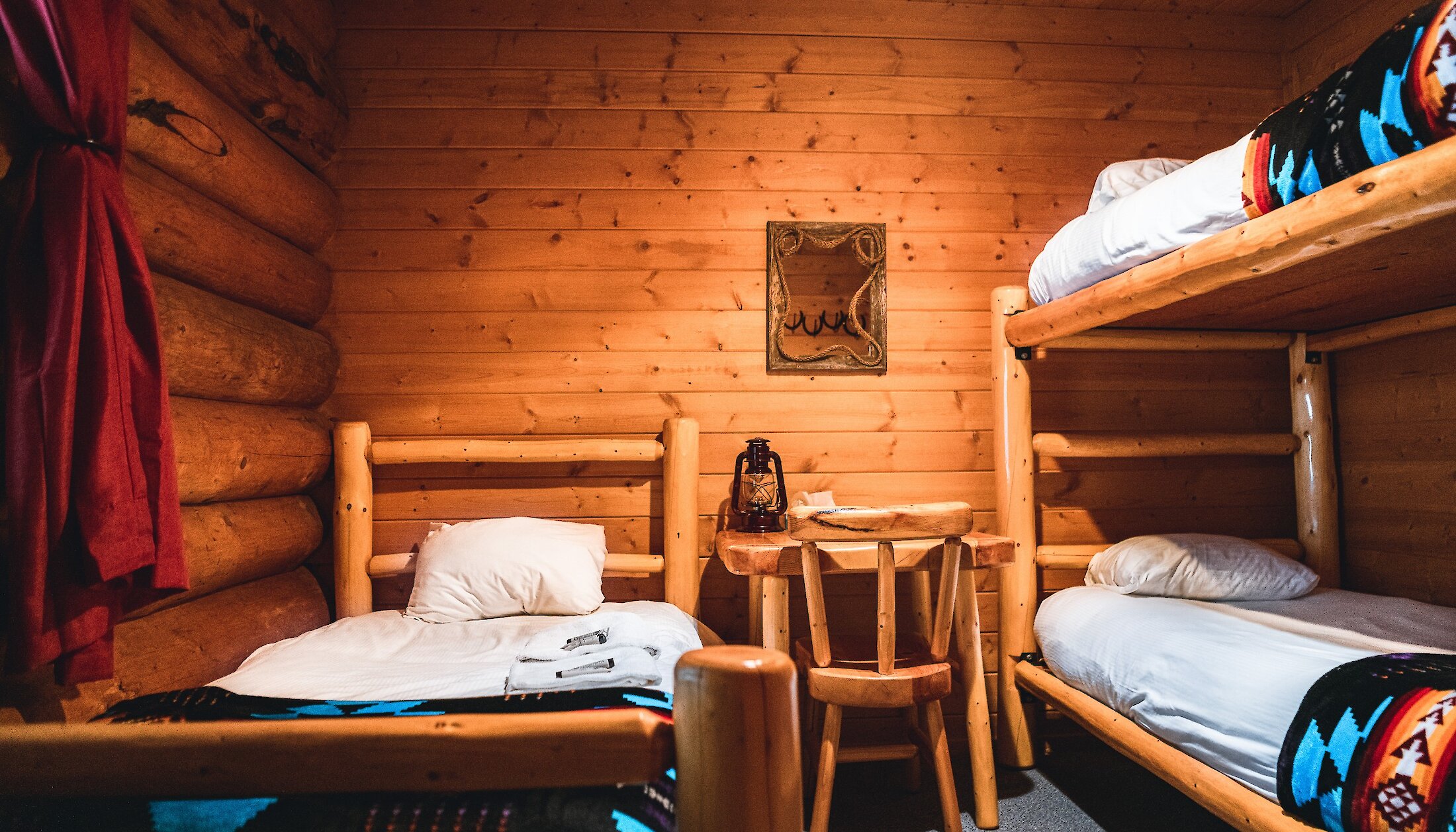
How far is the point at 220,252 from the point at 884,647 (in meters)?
2.08

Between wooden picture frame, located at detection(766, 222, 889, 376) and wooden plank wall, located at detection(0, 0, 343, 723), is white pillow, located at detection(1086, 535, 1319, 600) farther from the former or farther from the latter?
wooden plank wall, located at detection(0, 0, 343, 723)

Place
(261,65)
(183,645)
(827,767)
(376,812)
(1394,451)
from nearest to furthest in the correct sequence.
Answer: (376,812) → (183,645) → (827,767) → (261,65) → (1394,451)

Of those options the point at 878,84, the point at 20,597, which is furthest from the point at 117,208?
the point at 878,84

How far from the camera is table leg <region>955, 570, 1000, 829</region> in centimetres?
208

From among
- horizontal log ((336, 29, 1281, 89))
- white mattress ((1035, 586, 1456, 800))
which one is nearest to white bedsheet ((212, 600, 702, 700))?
white mattress ((1035, 586, 1456, 800))

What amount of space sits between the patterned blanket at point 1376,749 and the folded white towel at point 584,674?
1.22 m

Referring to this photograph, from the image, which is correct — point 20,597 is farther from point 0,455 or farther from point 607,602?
point 607,602

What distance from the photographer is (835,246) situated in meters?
2.73

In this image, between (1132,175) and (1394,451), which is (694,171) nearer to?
(1132,175)

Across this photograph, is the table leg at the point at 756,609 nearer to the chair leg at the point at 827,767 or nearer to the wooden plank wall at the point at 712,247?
the wooden plank wall at the point at 712,247

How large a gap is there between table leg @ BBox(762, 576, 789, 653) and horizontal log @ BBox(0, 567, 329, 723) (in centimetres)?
142

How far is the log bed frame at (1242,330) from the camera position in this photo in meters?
1.36

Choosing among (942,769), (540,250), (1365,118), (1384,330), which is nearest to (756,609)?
(942,769)

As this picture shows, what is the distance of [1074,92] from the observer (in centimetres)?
286
